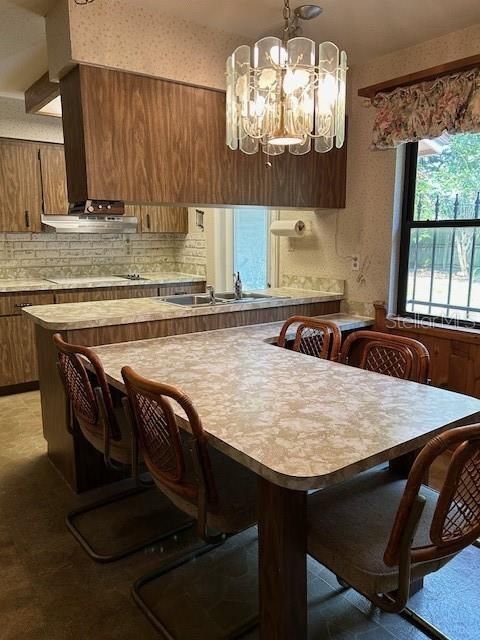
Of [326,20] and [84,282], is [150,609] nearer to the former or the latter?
[326,20]

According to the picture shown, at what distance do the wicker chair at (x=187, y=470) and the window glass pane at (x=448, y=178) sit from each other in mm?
2221

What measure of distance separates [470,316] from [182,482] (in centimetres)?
227

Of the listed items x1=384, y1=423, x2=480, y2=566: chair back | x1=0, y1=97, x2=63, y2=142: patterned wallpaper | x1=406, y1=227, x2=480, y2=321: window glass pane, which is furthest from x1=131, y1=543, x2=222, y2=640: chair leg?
x1=0, y1=97, x2=63, y2=142: patterned wallpaper

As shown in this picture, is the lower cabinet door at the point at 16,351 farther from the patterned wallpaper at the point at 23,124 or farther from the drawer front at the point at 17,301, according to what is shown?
the patterned wallpaper at the point at 23,124

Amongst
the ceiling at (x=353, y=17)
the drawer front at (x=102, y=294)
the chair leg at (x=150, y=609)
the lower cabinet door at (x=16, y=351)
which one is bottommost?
the chair leg at (x=150, y=609)

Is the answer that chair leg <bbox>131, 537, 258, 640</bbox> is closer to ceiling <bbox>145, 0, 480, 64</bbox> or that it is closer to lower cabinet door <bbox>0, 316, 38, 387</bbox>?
ceiling <bbox>145, 0, 480, 64</bbox>

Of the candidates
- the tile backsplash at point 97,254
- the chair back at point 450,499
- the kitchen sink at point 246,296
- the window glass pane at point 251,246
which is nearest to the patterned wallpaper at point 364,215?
the kitchen sink at point 246,296

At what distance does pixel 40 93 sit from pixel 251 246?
2220 mm

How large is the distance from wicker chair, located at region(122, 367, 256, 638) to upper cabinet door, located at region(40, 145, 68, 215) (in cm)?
341

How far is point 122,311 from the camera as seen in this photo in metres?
2.77

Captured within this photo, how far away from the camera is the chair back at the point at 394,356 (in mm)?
2076

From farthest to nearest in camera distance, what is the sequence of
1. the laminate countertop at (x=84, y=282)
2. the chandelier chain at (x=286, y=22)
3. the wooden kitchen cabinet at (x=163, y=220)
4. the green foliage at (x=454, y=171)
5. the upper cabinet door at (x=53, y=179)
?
1. the wooden kitchen cabinet at (x=163, y=220)
2. the upper cabinet door at (x=53, y=179)
3. the laminate countertop at (x=84, y=282)
4. the green foliage at (x=454, y=171)
5. the chandelier chain at (x=286, y=22)

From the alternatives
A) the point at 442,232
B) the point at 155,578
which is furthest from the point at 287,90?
the point at 155,578

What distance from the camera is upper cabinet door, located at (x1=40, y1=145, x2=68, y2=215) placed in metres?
4.43
